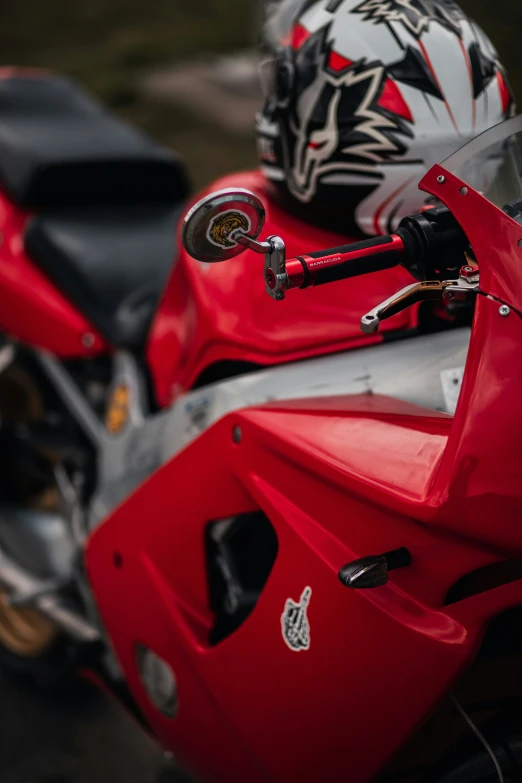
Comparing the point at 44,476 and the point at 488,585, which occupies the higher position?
the point at 488,585

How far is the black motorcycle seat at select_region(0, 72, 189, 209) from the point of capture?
2250mm

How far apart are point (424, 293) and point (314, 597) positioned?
403 mm

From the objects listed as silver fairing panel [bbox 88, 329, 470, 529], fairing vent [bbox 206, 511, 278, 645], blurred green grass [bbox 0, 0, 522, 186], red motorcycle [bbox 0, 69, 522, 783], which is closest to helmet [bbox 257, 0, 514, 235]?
red motorcycle [bbox 0, 69, 522, 783]

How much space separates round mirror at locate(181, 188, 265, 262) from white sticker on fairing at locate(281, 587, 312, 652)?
1.42ft

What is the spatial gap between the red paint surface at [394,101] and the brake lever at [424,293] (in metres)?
0.38

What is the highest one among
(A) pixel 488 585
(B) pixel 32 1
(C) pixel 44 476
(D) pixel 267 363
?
(D) pixel 267 363

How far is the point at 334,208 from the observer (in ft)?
4.76

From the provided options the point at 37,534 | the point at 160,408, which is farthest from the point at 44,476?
the point at 160,408

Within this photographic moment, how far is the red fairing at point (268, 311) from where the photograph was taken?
1.38m

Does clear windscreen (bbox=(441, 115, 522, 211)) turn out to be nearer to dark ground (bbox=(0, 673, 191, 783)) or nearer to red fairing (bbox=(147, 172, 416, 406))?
red fairing (bbox=(147, 172, 416, 406))

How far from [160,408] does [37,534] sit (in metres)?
0.54

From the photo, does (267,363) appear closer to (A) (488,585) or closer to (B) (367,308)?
(B) (367,308)

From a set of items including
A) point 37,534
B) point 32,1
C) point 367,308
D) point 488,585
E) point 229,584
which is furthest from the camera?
point 32,1

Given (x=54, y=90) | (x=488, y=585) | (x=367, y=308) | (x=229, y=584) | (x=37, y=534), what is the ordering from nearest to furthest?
1. (x=488, y=585)
2. (x=367, y=308)
3. (x=229, y=584)
4. (x=37, y=534)
5. (x=54, y=90)
